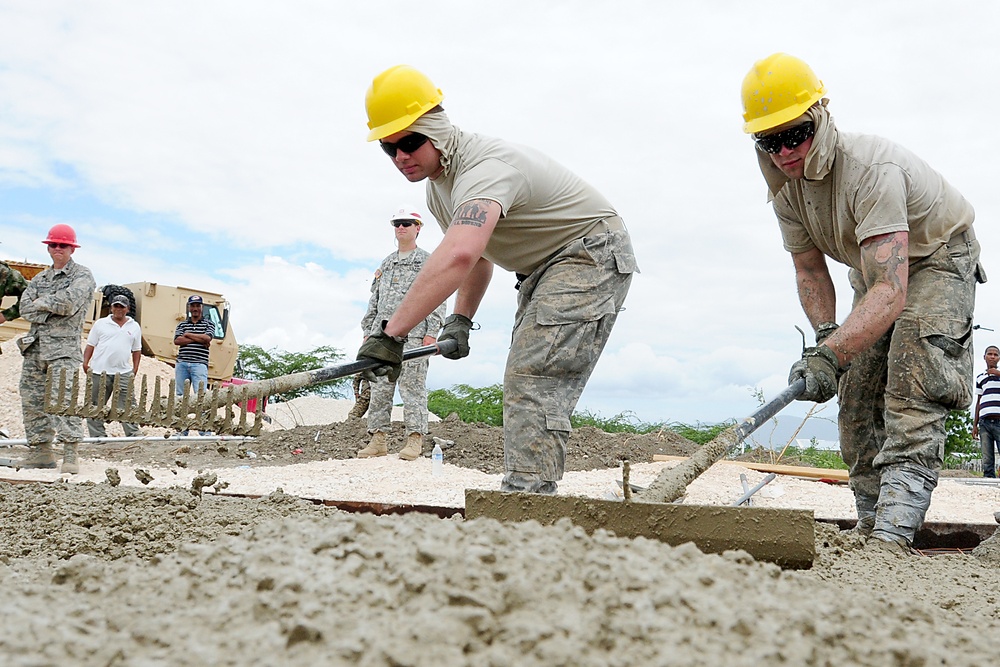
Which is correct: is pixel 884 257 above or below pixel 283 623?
above

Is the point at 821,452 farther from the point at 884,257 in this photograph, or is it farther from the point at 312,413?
the point at 312,413

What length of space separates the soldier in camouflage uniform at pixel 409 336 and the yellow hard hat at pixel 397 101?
152 inches

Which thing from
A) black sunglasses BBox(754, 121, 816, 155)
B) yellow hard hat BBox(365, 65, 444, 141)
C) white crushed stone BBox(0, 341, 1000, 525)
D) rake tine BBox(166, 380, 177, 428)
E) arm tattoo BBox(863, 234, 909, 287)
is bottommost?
white crushed stone BBox(0, 341, 1000, 525)

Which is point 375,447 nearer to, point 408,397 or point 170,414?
point 408,397

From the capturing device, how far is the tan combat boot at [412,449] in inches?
292

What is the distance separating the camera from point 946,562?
10.3 feet

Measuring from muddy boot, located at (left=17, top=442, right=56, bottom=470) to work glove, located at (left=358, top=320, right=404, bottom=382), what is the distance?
5.02 m

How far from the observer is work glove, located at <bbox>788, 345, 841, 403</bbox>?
3.18 meters

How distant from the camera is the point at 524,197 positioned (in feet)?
11.2

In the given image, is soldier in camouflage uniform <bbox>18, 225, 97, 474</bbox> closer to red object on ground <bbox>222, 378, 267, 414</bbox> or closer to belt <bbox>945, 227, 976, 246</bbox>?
red object on ground <bbox>222, 378, 267, 414</bbox>

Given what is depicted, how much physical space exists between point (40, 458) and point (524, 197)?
563cm

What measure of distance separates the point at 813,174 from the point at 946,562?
1.56m

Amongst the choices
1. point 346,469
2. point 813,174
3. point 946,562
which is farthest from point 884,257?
point 346,469

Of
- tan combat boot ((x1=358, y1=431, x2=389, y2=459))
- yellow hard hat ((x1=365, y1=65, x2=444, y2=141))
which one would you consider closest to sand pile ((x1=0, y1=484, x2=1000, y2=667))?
yellow hard hat ((x1=365, y1=65, x2=444, y2=141))
